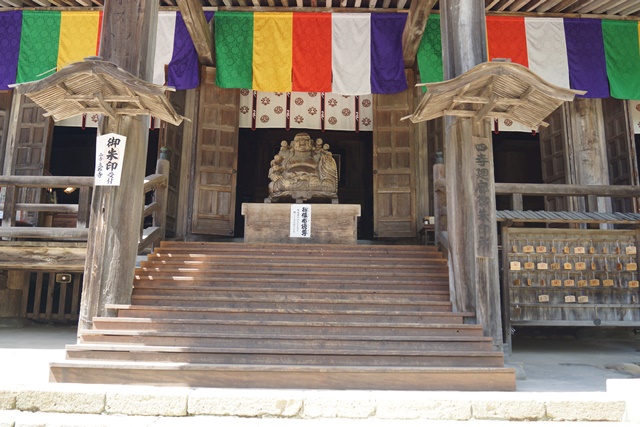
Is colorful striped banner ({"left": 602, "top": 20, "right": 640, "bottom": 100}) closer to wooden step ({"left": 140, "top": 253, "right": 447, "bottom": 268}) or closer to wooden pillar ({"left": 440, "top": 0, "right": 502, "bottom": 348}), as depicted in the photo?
wooden pillar ({"left": 440, "top": 0, "right": 502, "bottom": 348})

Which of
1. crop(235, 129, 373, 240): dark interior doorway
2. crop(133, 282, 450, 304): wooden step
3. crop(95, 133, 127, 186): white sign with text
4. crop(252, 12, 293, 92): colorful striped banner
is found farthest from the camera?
crop(235, 129, 373, 240): dark interior doorway

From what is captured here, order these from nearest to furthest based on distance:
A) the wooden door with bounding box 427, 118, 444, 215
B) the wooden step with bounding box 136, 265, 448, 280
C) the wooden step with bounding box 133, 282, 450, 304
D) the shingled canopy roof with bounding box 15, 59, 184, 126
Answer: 1. the shingled canopy roof with bounding box 15, 59, 184, 126
2. the wooden step with bounding box 133, 282, 450, 304
3. the wooden step with bounding box 136, 265, 448, 280
4. the wooden door with bounding box 427, 118, 444, 215

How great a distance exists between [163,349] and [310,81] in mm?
5848

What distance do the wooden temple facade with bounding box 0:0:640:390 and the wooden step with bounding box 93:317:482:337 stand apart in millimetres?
22

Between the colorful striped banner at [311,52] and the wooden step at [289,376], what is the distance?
584cm

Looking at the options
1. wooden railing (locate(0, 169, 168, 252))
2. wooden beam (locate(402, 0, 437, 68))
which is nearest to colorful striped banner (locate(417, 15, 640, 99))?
wooden beam (locate(402, 0, 437, 68))

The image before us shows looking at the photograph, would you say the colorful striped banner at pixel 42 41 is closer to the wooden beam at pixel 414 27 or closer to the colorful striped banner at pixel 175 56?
the colorful striped banner at pixel 175 56

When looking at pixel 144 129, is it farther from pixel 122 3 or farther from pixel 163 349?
pixel 163 349

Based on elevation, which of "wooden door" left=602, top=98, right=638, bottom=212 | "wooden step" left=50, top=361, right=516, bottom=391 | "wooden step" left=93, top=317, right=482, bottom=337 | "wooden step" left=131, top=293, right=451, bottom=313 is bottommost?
"wooden step" left=50, top=361, right=516, bottom=391

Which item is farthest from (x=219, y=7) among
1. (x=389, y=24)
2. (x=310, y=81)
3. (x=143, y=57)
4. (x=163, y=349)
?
(x=163, y=349)

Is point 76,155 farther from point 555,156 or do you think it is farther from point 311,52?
point 555,156

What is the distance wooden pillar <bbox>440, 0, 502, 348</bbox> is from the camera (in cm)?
520

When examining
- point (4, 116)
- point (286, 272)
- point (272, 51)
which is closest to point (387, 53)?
point (272, 51)

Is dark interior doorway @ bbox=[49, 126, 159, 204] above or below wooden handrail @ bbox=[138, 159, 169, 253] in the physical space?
above
